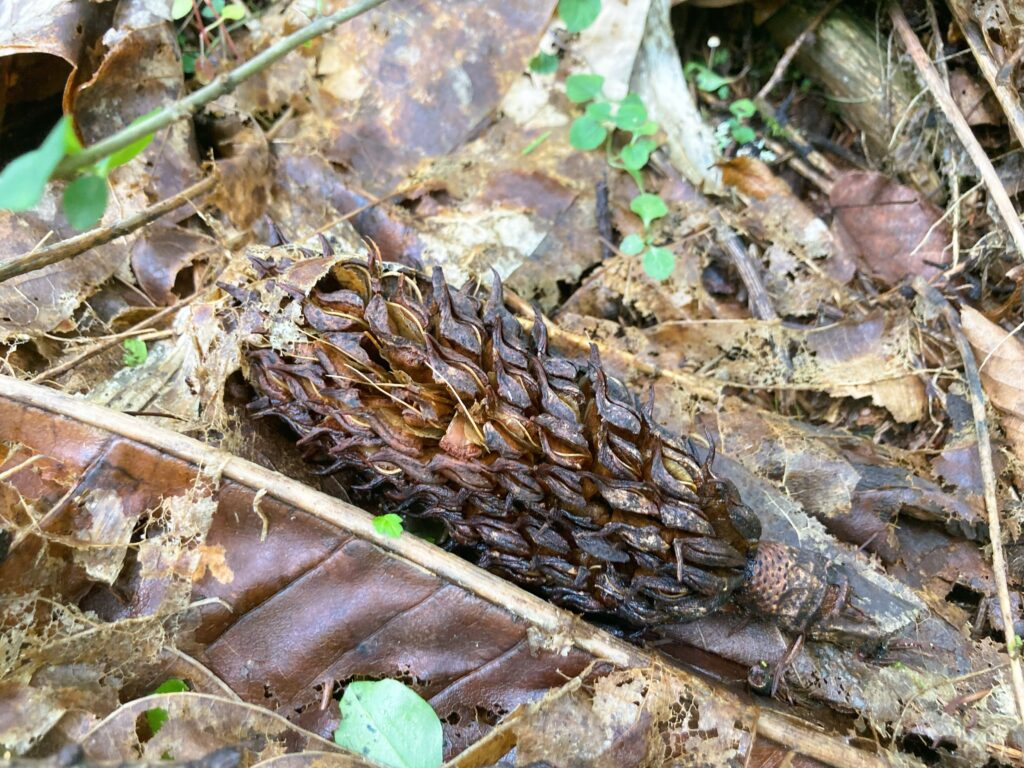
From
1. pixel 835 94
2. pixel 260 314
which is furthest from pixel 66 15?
pixel 835 94

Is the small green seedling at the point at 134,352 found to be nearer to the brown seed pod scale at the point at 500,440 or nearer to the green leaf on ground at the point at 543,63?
the brown seed pod scale at the point at 500,440

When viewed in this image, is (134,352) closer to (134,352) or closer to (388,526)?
(134,352)

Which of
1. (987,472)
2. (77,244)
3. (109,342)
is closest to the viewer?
(77,244)

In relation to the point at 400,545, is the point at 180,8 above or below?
above

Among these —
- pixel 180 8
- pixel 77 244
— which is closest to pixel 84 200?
pixel 77 244

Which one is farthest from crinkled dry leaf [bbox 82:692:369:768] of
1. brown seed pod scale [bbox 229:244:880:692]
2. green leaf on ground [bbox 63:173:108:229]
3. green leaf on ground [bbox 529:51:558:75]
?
green leaf on ground [bbox 529:51:558:75]

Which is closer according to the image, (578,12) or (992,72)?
(992,72)
